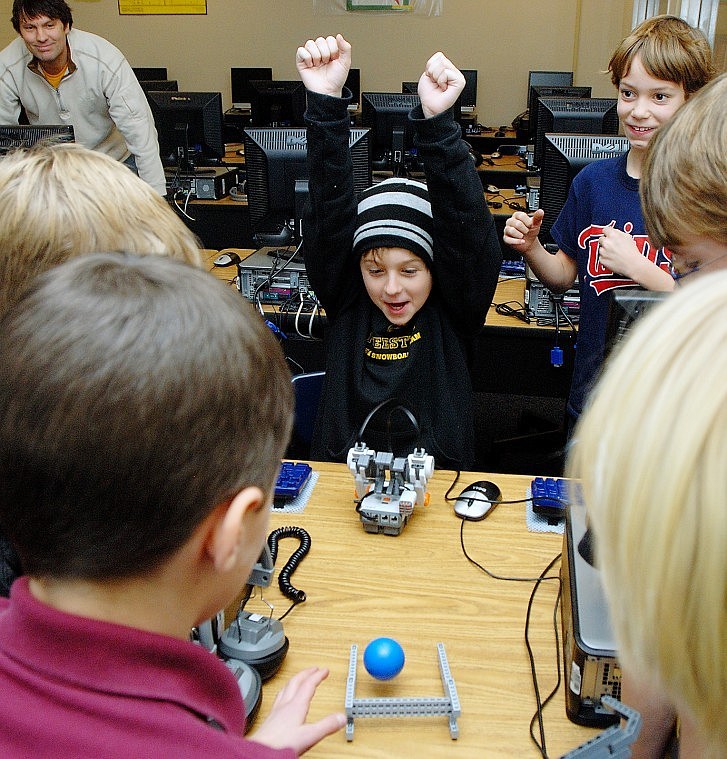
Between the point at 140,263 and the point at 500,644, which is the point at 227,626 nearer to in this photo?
the point at 500,644

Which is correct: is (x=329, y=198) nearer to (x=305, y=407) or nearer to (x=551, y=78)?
(x=305, y=407)

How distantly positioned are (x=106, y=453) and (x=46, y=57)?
12.4 ft

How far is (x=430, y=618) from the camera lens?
1.11 meters

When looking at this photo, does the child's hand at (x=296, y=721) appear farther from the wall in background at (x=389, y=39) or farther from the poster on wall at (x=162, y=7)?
the poster on wall at (x=162, y=7)

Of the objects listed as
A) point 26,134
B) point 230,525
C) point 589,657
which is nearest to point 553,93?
point 26,134

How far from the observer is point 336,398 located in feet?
5.85

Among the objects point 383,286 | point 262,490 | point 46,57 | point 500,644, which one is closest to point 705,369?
point 262,490

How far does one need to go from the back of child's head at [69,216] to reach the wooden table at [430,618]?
576 millimetres

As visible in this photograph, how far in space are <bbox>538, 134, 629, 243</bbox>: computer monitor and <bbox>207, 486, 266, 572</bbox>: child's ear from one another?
217 cm

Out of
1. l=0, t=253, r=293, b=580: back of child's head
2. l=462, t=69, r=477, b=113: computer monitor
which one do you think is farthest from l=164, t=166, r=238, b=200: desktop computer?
l=0, t=253, r=293, b=580: back of child's head

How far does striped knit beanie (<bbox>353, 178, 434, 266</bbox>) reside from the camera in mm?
1687

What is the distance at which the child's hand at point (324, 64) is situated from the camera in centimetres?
169

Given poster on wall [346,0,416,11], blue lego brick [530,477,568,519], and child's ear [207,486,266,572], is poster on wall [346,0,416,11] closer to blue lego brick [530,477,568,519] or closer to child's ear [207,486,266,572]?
blue lego brick [530,477,568,519]

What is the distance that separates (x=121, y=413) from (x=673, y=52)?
1856mm
